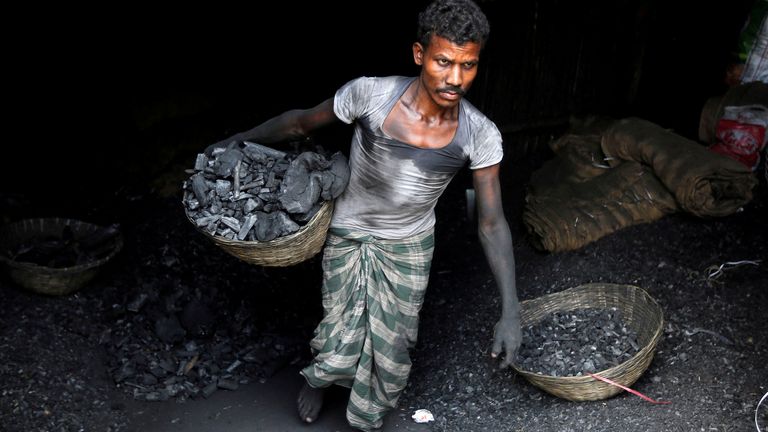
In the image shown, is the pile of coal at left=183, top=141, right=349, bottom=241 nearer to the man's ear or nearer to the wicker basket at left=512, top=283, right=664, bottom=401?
the man's ear

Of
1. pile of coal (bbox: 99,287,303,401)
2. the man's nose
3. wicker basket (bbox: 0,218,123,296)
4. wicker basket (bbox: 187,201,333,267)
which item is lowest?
pile of coal (bbox: 99,287,303,401)

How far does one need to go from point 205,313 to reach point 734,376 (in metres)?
2.87

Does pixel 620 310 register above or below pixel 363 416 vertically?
above

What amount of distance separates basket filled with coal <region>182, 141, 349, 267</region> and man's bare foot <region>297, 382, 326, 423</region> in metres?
0.96

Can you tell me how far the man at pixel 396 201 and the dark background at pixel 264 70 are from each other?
238 centimetres

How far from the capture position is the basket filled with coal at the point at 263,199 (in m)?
3.52

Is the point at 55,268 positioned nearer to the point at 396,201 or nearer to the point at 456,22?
the point at 396,201

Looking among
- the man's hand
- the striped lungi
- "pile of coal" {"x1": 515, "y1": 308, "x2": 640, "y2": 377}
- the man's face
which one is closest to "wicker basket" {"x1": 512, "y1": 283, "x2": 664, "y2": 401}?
"pile of coal" {"x1": 515, "y1": 308, "x2": 640, "y2": 377}

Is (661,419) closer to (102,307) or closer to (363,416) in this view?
(363,416)

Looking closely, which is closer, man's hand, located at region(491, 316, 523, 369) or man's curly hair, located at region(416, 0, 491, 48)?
man's curly hair, located at region(416, 0, 491, 48)

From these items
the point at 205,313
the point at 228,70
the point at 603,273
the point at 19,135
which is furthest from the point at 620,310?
the point at 19,135

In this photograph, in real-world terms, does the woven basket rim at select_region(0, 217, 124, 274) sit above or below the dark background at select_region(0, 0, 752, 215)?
below

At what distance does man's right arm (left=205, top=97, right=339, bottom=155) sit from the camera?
3733mm

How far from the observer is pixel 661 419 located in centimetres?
390
